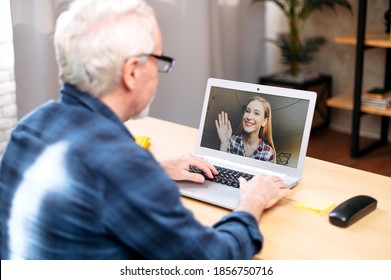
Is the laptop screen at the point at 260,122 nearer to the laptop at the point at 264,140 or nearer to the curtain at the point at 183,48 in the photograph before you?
the laptop at the point at 264,140

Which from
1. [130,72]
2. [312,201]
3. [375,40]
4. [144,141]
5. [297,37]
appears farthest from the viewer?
[297,37]

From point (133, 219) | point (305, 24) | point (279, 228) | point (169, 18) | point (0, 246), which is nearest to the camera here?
point (133, 219)

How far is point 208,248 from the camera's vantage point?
105 cm

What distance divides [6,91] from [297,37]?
7.12 feet

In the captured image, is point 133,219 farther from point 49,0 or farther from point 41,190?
point 49,0

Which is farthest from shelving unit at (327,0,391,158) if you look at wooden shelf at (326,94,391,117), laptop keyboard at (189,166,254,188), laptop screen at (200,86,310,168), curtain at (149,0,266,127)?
laptop keyboard at (189,166,254,188)

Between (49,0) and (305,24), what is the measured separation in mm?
2174

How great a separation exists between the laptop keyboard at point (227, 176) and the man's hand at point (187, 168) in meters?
0.02

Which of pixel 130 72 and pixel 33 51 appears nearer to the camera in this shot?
pixel 130 72

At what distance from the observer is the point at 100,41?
106 cm

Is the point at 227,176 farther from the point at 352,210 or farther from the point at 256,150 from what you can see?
the point at 352,210

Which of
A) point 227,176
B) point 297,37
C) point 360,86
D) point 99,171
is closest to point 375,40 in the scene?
point 360,86

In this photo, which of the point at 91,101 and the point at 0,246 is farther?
the point at 0,246
